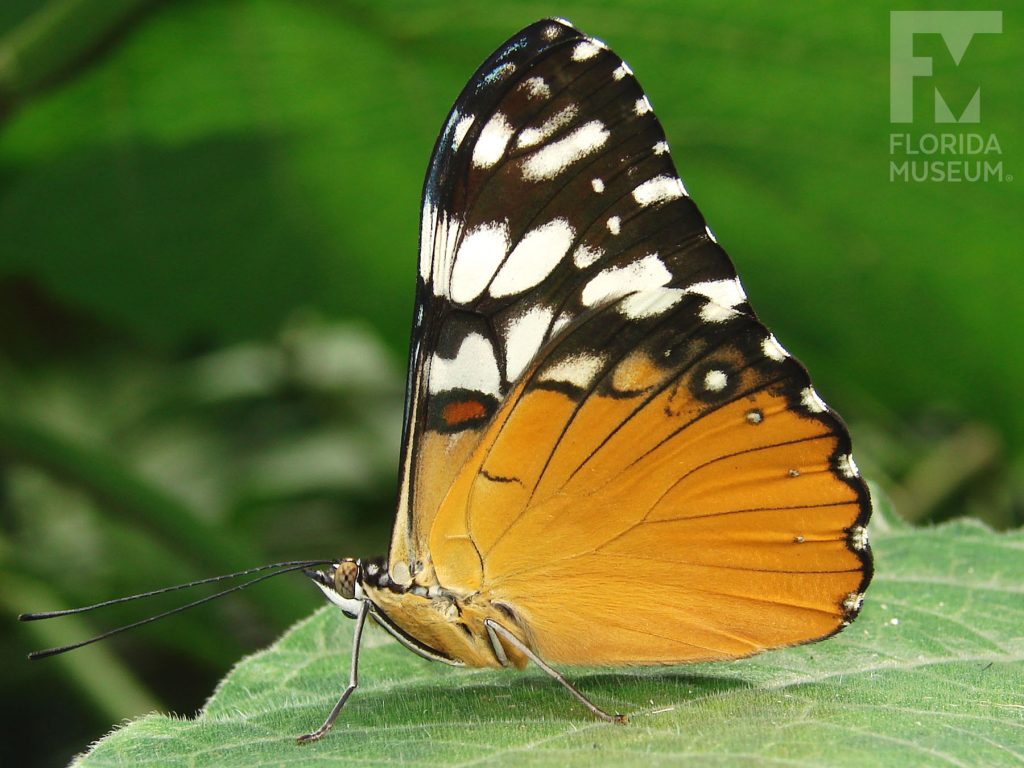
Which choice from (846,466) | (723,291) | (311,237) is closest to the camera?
(846,466)

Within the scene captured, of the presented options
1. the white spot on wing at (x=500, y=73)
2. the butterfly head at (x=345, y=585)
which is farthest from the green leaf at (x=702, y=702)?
Result: the white spot on wing at (x=500, y=73)

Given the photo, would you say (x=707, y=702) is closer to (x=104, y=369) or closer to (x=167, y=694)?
(x=167, y=694)

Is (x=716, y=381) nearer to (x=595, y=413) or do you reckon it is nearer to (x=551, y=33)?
(x=595, y=413)

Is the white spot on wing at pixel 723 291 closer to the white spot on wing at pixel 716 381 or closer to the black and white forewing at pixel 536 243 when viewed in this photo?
the black and white forewing at pixel 536 243

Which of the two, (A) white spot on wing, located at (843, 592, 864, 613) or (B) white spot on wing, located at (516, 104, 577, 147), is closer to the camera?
(A) white spot on wing, located at (843, 592, 864, 613)

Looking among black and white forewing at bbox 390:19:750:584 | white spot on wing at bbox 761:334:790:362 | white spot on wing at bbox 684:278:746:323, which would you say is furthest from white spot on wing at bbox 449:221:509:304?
white spot on wing at bbox 761:334:790:362

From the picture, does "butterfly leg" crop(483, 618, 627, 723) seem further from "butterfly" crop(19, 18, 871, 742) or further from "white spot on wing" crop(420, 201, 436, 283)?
"white spot on wing" crop(420, 201, 436, 283)

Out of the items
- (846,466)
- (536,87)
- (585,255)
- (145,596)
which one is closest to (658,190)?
(585,255)
